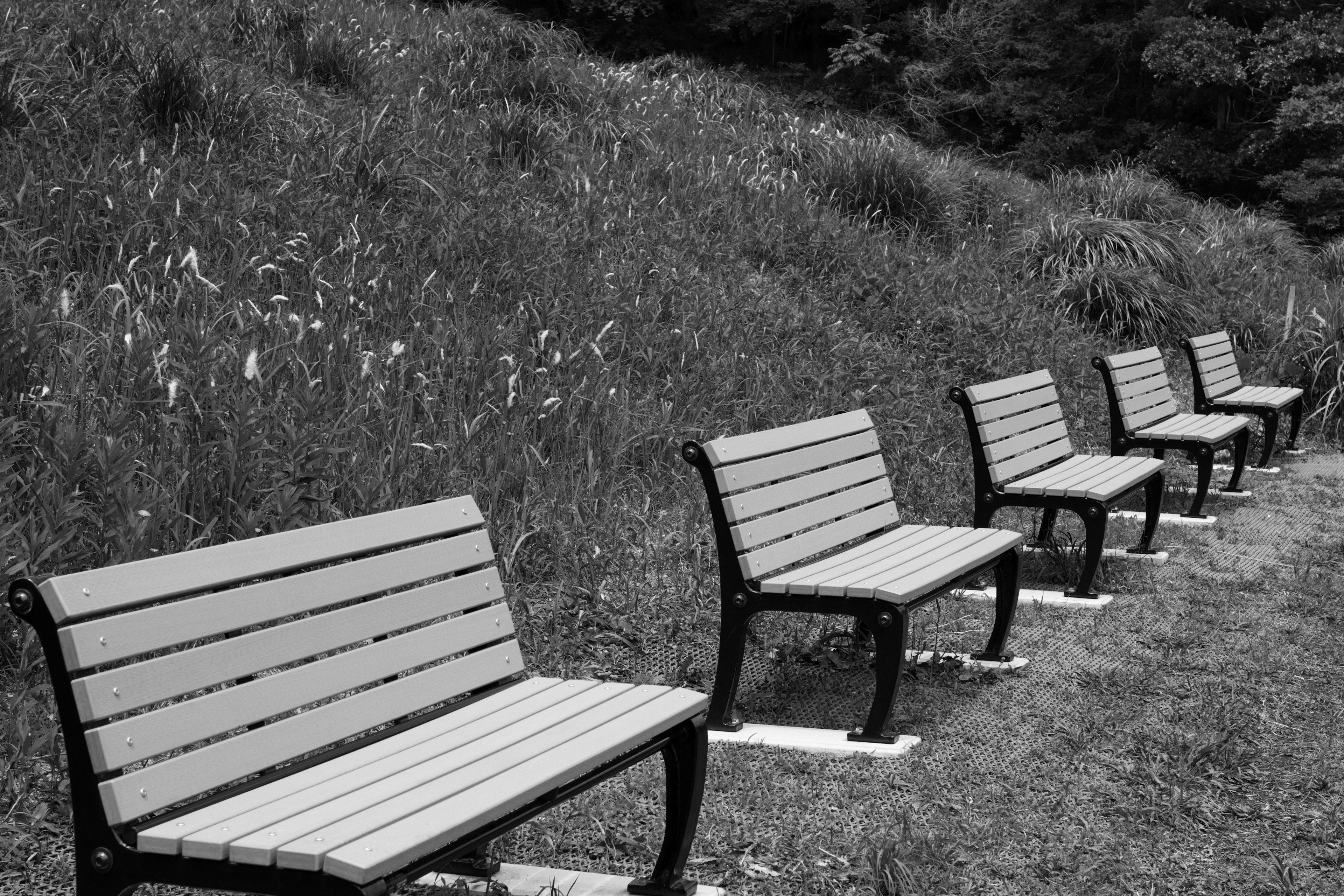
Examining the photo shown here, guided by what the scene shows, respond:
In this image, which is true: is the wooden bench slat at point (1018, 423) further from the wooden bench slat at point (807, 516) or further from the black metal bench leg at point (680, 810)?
the black metal bench leg at point (680, 810)

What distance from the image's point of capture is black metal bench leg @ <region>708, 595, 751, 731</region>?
3.75 metres

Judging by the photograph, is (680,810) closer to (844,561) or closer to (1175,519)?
(844,561)

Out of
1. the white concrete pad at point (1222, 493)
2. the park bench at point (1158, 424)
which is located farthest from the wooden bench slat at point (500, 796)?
the white concrete pad at point (1222, 493)

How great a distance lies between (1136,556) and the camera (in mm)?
6156

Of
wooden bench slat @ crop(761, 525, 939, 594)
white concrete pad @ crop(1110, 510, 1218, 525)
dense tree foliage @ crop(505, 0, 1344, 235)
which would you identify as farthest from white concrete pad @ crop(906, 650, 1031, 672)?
dense tree foliage @ crop(505, 0, 1344, 235)

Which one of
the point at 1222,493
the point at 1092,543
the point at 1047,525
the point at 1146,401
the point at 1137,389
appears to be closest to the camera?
the point at 1092,543

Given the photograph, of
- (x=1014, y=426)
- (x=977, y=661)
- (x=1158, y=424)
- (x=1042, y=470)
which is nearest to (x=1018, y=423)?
(x=1014, y=426)

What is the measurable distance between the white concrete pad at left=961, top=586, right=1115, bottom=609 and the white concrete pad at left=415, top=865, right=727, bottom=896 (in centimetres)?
291

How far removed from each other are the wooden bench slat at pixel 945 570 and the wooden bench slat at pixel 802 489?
453 millimetres

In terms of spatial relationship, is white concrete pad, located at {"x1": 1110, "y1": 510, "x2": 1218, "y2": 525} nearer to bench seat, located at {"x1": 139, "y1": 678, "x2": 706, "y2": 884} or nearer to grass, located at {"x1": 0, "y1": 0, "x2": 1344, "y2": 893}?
grass, located at {"x1": 0, "y1": 0, "x2": 1344, "y2": 893}

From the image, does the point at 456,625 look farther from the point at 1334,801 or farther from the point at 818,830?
the point at 1334,801

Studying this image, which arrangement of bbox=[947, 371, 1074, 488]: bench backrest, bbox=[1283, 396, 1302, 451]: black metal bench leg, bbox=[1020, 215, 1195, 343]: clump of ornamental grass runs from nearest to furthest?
1. bbox=[947, 371, 1074, 488]: bench backrest
2. bbox=[1283, 396, 1302, 451]: black metal bench leg
3. bbox=[1020, 215, 1195, 343]: clump of ornamental grass

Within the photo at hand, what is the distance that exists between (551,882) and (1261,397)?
7.96m

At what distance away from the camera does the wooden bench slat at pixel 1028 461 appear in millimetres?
5398
